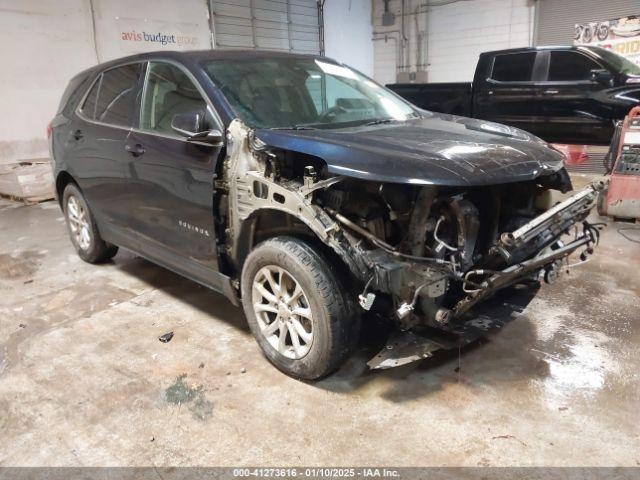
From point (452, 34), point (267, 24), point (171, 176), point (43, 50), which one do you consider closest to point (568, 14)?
point (452, 34)

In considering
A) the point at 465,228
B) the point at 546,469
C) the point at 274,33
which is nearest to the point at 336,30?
the point at 274,33

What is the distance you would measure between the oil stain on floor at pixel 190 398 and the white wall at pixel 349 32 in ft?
36.6

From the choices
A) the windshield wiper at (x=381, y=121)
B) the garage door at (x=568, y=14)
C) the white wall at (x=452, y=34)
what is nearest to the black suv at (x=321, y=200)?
the windshield wiper at (x=381, y=121)

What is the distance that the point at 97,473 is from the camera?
1.87 m

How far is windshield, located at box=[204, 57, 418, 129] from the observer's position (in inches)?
102

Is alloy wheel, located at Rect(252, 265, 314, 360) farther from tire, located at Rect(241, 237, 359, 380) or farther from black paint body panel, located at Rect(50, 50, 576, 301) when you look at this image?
black paint body panel, located at Rect(50, 50, 576, 301)

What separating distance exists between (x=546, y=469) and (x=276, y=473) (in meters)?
1.01

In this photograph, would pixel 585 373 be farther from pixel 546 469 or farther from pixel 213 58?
pixel 213 58

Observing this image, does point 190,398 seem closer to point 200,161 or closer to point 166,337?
point 166,337

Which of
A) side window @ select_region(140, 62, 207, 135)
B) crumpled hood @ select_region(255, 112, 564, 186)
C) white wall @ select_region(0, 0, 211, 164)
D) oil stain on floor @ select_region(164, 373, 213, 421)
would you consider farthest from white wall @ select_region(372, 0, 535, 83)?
oil stain on floor @ select_region(164, 373, 213, 421)

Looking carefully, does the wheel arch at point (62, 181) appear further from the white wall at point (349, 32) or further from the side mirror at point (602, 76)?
the white wall at point (349, 32)

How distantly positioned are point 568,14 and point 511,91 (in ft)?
14.4

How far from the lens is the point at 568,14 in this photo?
32.3 feet

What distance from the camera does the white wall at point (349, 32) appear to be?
12.2 meters
